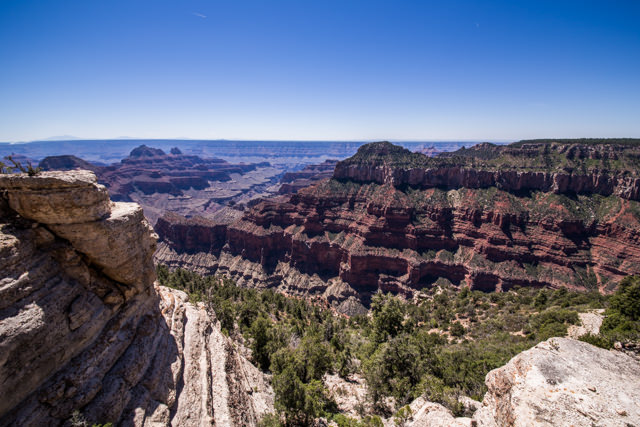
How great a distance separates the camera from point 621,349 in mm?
21188

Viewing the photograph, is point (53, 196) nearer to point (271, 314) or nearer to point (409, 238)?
point (271, 314)

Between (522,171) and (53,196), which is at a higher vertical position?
(522,171)

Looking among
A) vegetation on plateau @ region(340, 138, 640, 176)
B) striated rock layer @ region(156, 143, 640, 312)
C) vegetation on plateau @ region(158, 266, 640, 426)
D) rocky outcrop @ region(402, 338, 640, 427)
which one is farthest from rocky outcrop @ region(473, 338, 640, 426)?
vegetation on plateau @ region(340, 138, 640, 176)

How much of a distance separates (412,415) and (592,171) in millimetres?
100775

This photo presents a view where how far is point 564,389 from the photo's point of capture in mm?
14117

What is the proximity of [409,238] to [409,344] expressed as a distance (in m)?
62.6

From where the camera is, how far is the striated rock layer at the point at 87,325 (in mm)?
13359

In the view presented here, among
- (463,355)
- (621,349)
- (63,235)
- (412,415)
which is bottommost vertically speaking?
(463,355)

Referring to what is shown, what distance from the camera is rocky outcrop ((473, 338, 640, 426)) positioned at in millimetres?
12867

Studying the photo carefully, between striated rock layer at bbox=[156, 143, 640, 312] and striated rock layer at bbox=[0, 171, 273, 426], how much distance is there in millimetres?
70921

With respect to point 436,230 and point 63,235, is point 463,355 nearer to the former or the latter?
point 63,235

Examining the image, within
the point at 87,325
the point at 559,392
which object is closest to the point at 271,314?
the point at 87,325

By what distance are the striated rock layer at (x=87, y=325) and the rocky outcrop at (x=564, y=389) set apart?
61.2ft

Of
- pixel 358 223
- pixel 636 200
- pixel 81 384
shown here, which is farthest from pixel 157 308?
pixel 636 200
